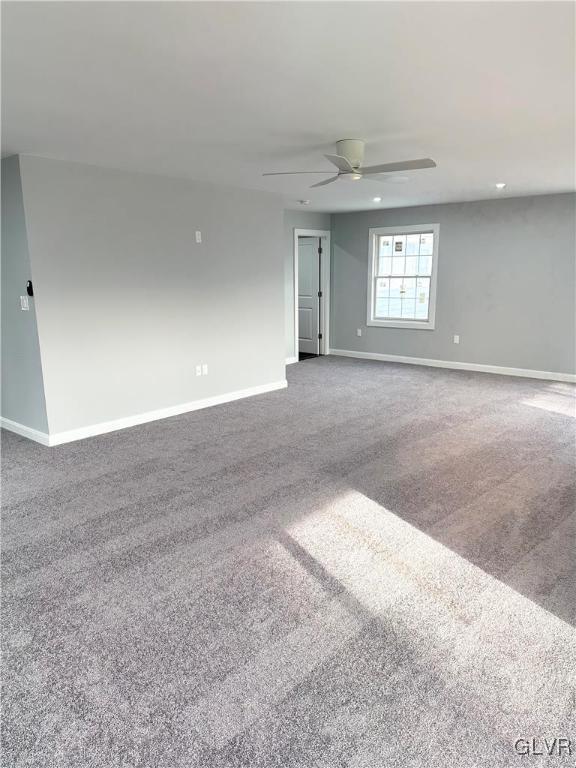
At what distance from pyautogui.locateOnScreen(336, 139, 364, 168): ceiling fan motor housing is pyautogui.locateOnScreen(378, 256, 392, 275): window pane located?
480 centimetres

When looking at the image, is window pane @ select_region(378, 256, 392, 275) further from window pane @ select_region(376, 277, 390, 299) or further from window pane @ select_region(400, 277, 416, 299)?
window pane @ select_region(400, 277, 416, 299)

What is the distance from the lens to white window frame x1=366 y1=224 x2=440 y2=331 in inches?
302

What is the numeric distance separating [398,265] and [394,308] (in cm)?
69

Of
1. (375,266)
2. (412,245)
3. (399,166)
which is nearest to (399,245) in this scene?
(412,245)

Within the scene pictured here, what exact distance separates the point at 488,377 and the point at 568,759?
6.02 meters

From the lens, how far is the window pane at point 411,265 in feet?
26.3

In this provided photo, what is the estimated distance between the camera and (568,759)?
5.19 feet

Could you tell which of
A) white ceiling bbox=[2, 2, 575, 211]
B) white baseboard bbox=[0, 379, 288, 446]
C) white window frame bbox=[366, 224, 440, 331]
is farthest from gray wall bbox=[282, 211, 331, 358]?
white ceiling bbox=[2, 2, 575, 211]

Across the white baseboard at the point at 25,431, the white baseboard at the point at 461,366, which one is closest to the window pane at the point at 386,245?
the white baseboard at the point at 461,366

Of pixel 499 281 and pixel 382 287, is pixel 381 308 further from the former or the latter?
pixel 499 281

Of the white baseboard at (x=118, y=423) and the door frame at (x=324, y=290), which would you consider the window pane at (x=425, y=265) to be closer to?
the door frame at (x=324, y=290)

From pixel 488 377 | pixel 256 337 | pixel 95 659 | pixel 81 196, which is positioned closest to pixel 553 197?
pixel 488 377

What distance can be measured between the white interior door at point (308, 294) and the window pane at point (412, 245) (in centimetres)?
154

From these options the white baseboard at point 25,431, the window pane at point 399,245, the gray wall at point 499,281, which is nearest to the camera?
the white baseboard at point 25,431
